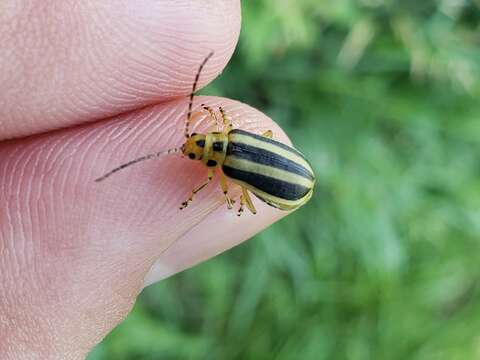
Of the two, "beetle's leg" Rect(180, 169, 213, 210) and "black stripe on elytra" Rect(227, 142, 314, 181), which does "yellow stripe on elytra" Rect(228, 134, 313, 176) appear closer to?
"black stripe on elytra" Rect(227, 142, 314, 181)

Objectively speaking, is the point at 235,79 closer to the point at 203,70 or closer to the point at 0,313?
the point at 203,70

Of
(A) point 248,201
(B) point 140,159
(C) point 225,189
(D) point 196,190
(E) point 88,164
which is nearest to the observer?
(E) point 88,164

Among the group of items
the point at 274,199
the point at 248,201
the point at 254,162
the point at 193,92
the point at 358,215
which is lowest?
the point at 358,215

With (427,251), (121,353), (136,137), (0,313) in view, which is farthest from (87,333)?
(427,251)

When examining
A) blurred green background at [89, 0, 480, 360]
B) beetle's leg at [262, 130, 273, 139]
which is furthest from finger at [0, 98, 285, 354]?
blurred green background at [89, 0, 480, 360]

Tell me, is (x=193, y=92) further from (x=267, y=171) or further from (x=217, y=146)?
(x=267, y=171)

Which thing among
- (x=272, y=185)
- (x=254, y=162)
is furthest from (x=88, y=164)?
(x=272, y=185)
